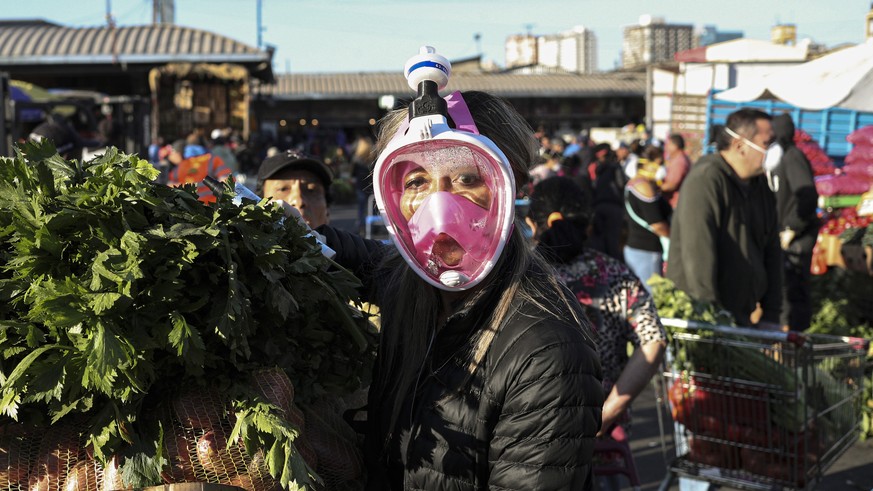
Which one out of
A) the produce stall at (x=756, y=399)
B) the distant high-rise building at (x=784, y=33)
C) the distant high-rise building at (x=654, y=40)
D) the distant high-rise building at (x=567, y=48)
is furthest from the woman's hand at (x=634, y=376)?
the distant high-rise building at (x=567, y=48)

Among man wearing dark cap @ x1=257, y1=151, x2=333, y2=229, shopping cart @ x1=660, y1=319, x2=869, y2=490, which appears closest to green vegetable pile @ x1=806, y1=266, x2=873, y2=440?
shopping cart @ x1=660, y1=319, x2=869, y2=490

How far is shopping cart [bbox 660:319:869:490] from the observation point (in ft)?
13.4

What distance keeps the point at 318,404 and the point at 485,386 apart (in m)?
0.44

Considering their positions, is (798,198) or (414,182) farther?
(798,198)

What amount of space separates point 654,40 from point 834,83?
6343 cm

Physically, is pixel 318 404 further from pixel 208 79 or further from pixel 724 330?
pixel 208 79

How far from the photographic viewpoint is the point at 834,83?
6777mm

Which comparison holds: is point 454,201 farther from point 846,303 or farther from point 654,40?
point 654,40

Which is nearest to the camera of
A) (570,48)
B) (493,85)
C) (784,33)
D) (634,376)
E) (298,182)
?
(634,376)

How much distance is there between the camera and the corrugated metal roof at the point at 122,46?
2198cm

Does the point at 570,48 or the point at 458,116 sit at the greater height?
the point at 458,116

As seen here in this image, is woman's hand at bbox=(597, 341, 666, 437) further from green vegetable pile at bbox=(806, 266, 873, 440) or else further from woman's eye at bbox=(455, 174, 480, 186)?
green vegetable pile at bbox=(806, 266, 873, 440)

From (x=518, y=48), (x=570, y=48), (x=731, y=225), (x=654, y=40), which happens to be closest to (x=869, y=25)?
(x=731, y=225)

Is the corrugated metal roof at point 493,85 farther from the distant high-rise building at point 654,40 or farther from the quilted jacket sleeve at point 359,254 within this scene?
the quilted jacket sleeve at point 359,254
